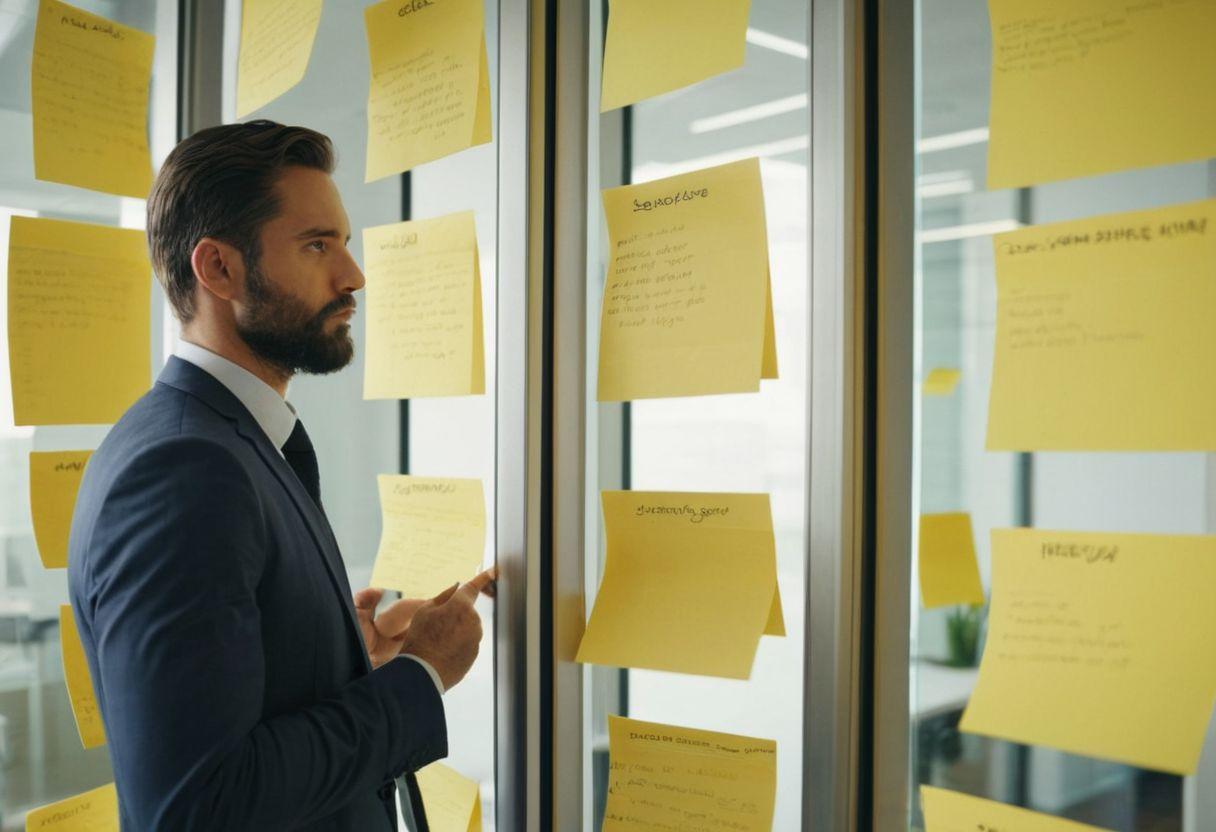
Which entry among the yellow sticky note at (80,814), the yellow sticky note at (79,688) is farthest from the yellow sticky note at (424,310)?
the yellow sticky note at (80,814)

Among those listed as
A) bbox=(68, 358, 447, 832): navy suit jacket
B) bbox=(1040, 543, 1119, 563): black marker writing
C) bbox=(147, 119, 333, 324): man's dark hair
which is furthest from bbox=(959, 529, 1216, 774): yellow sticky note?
bbox=(147, 119, 333, 324): man's dark hair

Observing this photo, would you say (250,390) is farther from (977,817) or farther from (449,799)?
(977,817)

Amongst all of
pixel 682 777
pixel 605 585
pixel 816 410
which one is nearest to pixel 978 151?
pixel 816 410

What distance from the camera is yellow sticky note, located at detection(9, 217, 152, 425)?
59.4 inches

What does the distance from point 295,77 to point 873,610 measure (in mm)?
1119

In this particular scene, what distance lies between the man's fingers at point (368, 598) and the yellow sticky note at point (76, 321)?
21.4 inches

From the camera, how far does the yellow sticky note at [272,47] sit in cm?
152

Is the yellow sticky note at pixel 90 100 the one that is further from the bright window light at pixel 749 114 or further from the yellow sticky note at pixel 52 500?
the bright window light at pixel 749 114

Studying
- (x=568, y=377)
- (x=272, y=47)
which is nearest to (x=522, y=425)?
(x=568, y=377)

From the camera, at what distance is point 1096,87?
87 centimetres

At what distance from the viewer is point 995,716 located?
36.1 inches

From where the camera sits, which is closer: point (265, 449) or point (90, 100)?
point (265, 449)

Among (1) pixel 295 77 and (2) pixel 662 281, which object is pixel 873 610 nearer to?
(2) pixel 662 281

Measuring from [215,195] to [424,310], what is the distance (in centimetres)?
29
